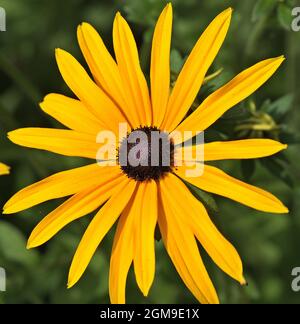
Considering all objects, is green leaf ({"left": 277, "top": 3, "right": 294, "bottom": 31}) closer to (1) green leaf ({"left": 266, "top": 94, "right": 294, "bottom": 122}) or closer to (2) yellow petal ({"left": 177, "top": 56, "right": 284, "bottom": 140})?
(1) green leaf ({"left": 266, "top": 94, "right": 294, "bottom": 122})

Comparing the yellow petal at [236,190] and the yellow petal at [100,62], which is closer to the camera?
the yellow petal at [236,190]

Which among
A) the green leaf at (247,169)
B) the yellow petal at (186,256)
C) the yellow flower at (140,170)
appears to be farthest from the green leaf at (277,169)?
the yellow petal at (186,256)

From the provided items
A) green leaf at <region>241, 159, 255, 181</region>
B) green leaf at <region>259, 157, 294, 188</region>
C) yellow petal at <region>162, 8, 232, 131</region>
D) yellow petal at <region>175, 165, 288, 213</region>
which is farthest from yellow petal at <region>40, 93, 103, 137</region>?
green leaf at <region>259, 157, 294, 188</region>

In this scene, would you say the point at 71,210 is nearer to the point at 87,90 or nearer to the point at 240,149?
the point at 87,90

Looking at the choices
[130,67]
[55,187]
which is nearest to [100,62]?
[130,67]

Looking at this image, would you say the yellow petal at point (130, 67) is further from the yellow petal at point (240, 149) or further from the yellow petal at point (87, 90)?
the yellow petal at point (240, 149)

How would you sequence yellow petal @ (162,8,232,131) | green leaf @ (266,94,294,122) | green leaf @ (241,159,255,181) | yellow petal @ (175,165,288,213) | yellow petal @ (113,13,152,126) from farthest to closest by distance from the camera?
green leaf @ (266,94,294,122) < green leaf @ (241,159,255,181) < yellow petal @ (113,13,152,126) < yellow petal @ (162,8,232,131) < yellow petal @ (175,165,288,213)

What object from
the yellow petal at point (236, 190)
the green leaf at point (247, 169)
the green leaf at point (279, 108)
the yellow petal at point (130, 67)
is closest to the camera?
the yellow petal at point (236, 190)
